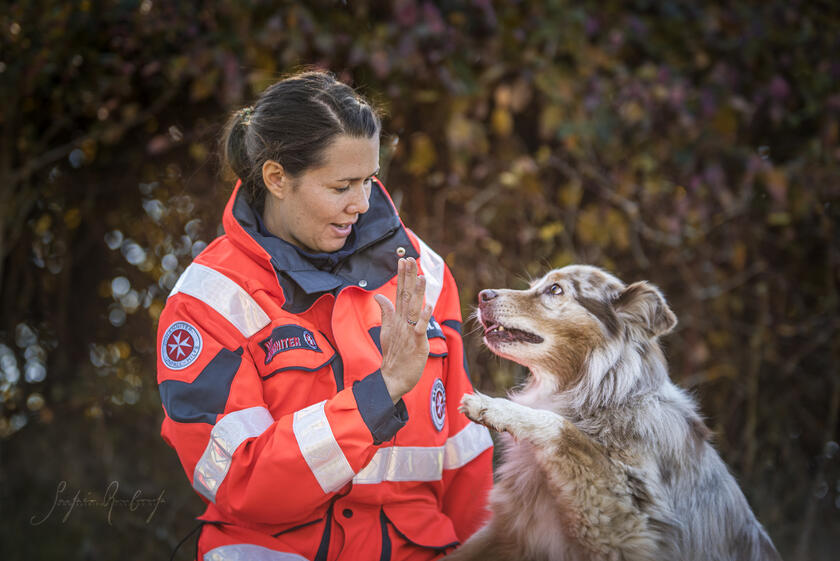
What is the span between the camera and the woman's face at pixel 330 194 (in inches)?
91.4

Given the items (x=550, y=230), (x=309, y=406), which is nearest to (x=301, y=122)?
(x=309, y=406)

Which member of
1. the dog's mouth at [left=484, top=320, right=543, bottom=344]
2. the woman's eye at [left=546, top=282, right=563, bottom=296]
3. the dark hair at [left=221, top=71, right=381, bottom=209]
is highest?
the dark hair at [left=221, top=71, right=381, bottom=209]

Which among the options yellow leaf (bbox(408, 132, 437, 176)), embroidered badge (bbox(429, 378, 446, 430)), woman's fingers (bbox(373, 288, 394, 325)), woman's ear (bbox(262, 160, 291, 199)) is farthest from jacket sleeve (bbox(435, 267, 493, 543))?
yellow leaf (bbox(408, 132, 437, 176))

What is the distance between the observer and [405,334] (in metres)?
2.00

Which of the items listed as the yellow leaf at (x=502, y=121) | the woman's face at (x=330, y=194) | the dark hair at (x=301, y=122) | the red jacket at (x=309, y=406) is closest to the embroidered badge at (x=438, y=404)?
the red jacket at (x=309, y=406)

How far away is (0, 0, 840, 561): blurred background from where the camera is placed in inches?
169

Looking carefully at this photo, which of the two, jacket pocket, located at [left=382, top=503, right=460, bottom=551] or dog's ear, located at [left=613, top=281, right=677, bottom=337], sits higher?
dog's ear, located at [left=613, top=281, right=677, bottom=337]

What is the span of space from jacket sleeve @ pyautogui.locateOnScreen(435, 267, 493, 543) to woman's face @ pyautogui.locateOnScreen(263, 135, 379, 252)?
502 millimetres

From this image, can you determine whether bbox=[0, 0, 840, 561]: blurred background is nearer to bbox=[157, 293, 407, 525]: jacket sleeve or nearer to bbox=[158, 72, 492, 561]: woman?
bbox=[158, 72, 492, 561]: woman

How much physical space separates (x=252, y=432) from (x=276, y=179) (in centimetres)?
90

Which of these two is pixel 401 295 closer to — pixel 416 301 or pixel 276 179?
pixel 416 301

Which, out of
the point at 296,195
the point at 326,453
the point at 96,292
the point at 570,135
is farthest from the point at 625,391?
the point at 96,292

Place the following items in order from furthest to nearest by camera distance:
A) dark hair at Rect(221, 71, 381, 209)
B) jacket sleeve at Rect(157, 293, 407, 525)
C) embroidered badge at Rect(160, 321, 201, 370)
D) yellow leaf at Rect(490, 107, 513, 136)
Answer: yellow leaf at Rect(490, 107, 513, 136) → dark hair at Rect(221, 71, 381, 209) → embroidered badge at Rect(160, 321, 201, 370) → jacket sleeve at Rect(157, 293, 407, 525)

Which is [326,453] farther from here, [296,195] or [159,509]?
[159,509]
